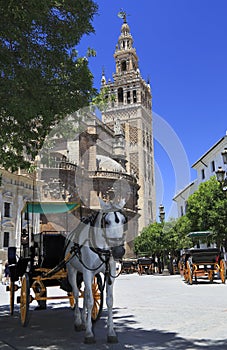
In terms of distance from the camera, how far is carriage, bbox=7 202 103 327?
7492 millimetres

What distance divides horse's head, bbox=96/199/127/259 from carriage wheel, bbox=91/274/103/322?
223cm

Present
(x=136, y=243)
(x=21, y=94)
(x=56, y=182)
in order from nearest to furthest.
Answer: (x=21, y=94), (x=56, y=182), (x=136, y=243)

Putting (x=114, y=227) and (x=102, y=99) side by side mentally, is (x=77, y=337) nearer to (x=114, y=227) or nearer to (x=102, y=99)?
(x=114, y=227)

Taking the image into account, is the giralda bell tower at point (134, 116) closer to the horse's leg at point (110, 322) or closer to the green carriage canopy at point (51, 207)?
the green carriage canopy at point (51, 207)

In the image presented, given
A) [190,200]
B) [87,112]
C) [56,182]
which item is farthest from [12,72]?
[56,182]

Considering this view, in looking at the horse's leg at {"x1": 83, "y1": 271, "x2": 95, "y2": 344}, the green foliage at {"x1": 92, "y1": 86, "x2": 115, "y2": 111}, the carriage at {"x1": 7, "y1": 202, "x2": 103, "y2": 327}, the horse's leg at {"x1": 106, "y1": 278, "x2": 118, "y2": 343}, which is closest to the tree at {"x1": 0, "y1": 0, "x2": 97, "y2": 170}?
the green foliage at {"x1": 92, "y1": 86, "x2": 115, "y2": 111}

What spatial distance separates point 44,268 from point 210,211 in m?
18.1

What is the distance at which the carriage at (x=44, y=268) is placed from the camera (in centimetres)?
749

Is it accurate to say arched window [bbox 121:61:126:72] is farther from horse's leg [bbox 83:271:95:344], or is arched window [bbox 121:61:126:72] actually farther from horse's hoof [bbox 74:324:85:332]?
horse's leg [bbox 83:271:95:344]

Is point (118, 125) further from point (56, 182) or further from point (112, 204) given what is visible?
point (112, 204)

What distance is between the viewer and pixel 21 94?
7699 mm

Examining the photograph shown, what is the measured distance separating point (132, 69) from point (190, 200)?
5942 cm

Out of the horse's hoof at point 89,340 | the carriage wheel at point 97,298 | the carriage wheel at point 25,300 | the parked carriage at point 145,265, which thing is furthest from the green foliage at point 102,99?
the parked carriage at point 145,265

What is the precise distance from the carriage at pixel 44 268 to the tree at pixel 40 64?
205 cm
